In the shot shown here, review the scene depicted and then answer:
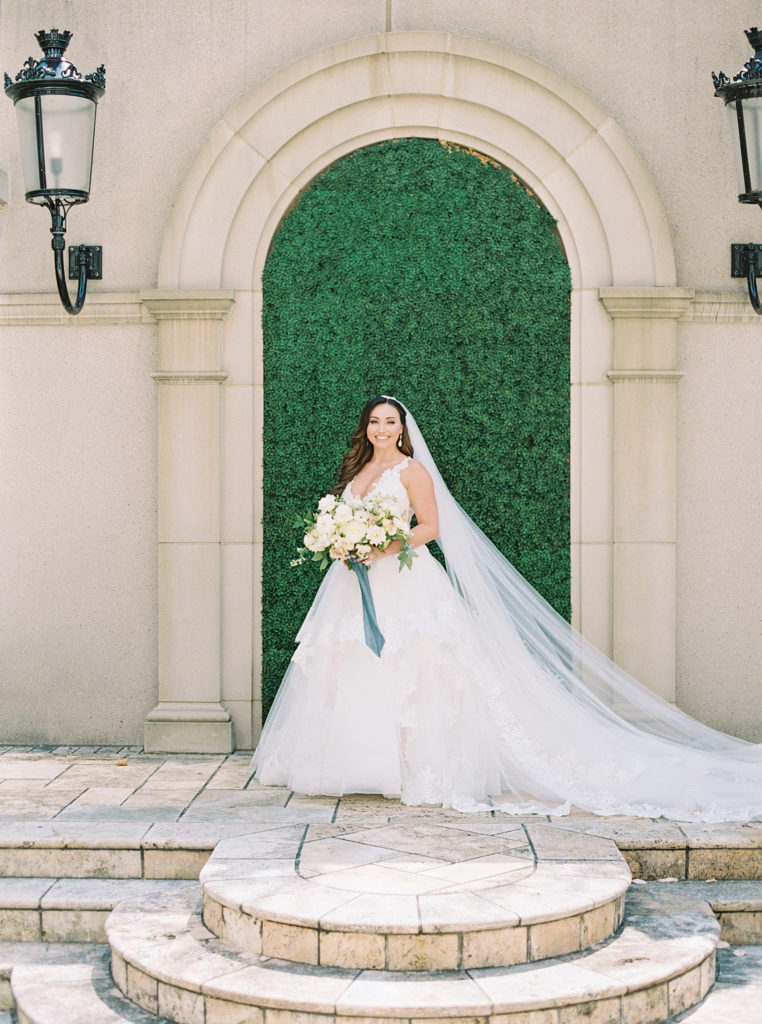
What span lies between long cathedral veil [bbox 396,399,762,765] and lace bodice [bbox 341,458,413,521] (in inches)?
9.8

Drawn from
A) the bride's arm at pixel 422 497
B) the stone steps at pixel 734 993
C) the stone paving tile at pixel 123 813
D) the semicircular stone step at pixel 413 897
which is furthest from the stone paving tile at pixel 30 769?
the stone steps at pixel 734 993

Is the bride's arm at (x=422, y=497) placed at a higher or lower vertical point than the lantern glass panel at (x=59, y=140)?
lower

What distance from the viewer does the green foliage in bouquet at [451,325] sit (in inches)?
294

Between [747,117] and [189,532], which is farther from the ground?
[747,117]

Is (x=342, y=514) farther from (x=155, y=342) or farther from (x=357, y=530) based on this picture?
(x=155, y=342)

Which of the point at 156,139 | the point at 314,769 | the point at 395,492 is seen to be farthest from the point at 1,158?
the point at 314,769

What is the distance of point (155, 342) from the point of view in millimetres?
7570

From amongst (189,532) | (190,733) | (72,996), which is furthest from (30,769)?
(72,996)

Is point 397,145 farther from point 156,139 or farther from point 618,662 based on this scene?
point 618,662

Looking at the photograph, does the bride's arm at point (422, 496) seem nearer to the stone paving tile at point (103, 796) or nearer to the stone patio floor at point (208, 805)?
the stone patio floor at point (208, 805)

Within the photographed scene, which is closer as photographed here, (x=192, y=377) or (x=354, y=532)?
(x=354, y=532)

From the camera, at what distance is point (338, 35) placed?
746cm

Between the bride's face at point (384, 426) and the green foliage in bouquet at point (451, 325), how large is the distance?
0.81 meters

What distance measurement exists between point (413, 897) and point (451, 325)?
3982 millimetres
